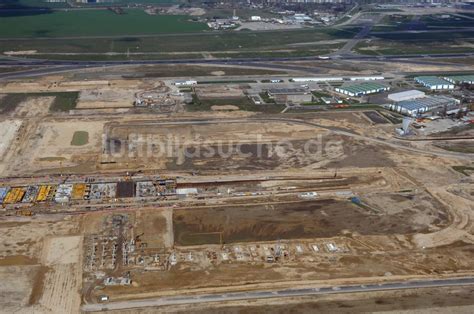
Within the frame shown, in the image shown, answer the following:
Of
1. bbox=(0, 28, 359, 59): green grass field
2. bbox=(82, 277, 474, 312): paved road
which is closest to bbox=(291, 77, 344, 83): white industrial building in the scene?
bbox=(0, 28, 359, 59): green grass field

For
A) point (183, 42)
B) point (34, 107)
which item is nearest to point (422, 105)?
point (34, 107)

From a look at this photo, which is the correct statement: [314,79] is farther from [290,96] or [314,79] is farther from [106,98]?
[106,98]

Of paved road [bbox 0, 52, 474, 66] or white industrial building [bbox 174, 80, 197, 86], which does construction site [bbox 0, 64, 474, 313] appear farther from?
paved road [bbox 0, 52, 474, 66]

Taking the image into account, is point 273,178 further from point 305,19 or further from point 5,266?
point 305,19

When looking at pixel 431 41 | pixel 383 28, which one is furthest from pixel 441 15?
pixel 431 41

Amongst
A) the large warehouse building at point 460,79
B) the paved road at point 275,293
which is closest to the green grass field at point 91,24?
the large warehouse building at point 460,79

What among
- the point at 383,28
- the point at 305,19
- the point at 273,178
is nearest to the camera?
the point at 273,178

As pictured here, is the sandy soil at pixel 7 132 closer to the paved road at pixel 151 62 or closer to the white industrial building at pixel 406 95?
the paved road at pixel 151 62
